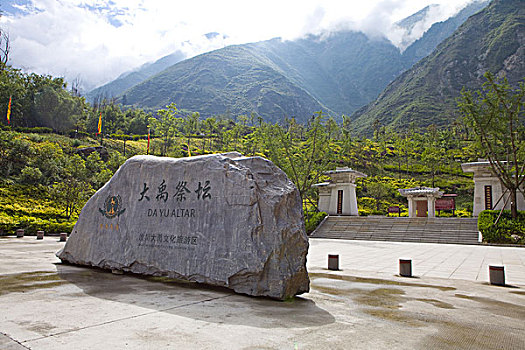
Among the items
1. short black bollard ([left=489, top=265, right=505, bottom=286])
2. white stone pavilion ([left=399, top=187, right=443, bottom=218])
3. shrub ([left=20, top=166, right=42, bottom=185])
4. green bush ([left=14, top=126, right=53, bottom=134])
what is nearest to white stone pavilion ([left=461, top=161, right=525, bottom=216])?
white stone pavilion ([left=399, top=187, right=443, bottom=218])

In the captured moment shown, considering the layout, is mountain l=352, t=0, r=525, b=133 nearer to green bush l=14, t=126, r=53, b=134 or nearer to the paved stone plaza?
green bush l=14, t=126, r=53, b=134

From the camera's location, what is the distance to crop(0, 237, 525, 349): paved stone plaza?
10.1 feet

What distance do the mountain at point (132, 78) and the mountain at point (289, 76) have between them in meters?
3.43

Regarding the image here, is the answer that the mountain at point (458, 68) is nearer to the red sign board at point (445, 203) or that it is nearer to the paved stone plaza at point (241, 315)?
the red sign board at point (445, 203)

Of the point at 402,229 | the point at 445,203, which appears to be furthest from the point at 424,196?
the point at 402,229

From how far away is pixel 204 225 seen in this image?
17.6 ft

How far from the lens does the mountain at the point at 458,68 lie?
254ft

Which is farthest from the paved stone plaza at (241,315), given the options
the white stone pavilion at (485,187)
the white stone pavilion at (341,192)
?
the white stone pavilion at (341,192)

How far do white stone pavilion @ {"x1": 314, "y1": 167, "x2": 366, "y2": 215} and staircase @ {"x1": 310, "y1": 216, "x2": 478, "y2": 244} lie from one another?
171cm

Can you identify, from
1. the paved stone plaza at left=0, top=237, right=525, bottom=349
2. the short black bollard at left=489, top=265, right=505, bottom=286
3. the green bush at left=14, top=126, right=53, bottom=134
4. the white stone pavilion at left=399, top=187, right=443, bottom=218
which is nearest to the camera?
the paved stone plaza at left=0, top=237, right=525, bottom=349

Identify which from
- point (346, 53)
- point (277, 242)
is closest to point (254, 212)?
point (277, 242)

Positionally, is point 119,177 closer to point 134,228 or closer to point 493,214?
point 134,228

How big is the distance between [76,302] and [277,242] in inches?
101

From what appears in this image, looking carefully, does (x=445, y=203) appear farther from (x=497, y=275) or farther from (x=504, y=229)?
(x=497, y=275)
